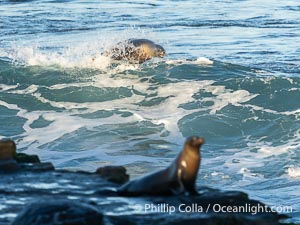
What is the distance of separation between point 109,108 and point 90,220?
8895 millimetres

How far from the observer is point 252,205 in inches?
235

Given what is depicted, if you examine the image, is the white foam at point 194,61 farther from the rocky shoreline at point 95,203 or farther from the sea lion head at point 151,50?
the rocky shoreline at point 95,203

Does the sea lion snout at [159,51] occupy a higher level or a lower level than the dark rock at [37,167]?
lower

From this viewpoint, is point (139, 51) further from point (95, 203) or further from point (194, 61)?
point (95, 203)

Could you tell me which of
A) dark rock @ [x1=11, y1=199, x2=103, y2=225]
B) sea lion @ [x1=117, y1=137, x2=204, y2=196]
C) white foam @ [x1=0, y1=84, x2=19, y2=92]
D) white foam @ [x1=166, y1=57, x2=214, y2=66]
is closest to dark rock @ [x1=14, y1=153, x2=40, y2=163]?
sea lion @ [x1=117, y1=137, x2=204, y2=196]

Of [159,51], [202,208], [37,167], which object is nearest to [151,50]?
[159,51]

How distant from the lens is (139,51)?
56.9ft

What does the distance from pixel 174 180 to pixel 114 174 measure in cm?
85

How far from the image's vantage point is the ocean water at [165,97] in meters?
10.6

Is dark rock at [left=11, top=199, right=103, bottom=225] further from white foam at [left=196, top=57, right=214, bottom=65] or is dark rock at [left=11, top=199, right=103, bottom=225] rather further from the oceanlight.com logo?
white foam at [left=196, top=57, right=214, bottom=65]

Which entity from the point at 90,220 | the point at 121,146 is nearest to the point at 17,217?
the point at 90,220

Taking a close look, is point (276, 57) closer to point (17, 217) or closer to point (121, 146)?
point (121, 146)

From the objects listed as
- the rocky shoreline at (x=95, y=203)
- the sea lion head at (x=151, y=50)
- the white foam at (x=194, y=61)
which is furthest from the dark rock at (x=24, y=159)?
the white foam at (x=194, y=61)

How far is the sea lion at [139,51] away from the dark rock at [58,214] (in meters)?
11.9
